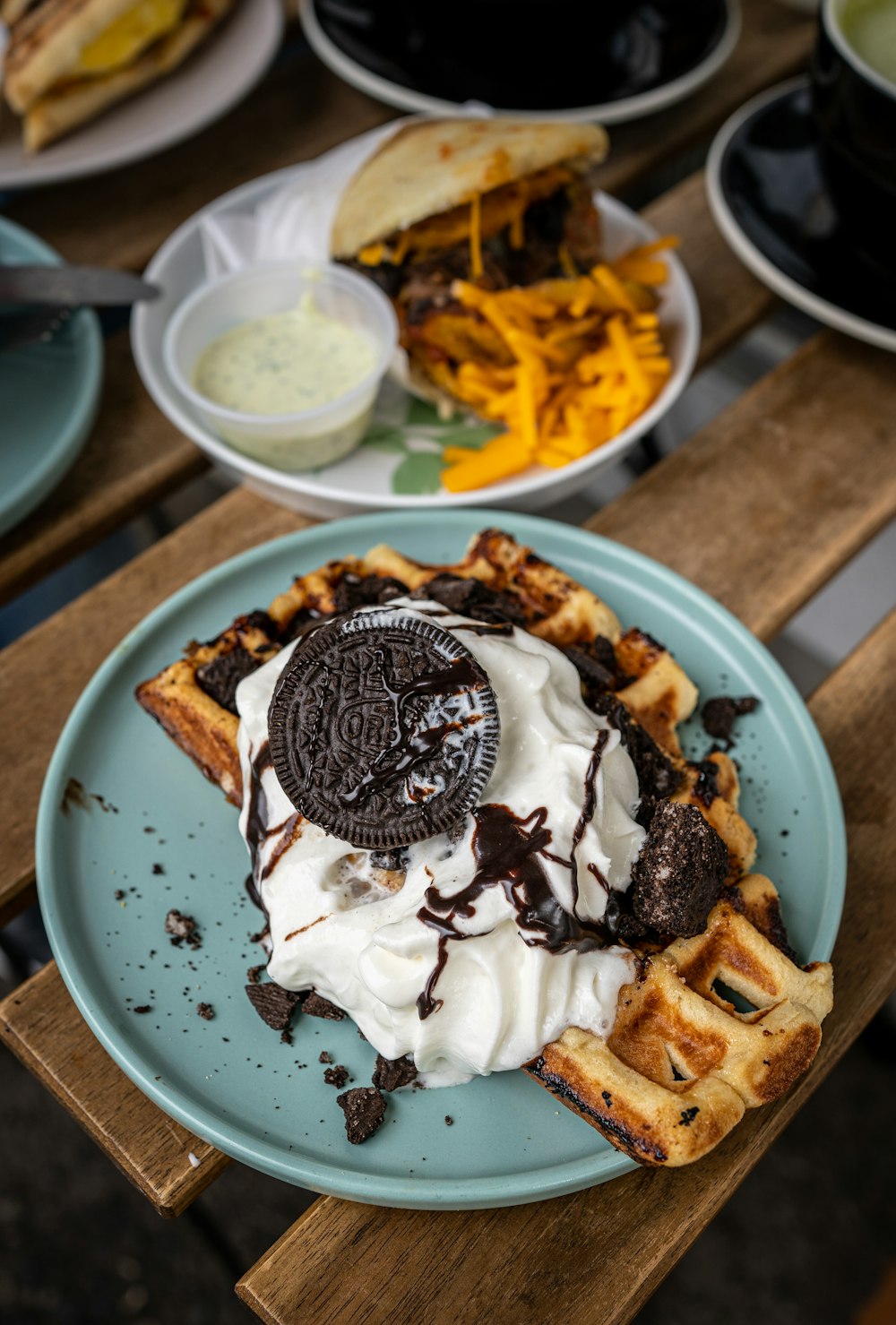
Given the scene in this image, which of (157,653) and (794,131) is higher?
(794,131)

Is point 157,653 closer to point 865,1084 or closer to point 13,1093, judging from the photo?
point 13,1093

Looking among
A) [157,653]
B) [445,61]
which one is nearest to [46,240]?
[445,61]

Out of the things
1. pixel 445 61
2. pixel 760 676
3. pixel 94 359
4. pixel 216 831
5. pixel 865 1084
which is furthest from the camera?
pixel 865 1084

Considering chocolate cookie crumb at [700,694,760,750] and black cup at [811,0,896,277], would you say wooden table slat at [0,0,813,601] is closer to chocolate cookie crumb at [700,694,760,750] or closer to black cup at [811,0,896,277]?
black cup at [811,0,896,277]

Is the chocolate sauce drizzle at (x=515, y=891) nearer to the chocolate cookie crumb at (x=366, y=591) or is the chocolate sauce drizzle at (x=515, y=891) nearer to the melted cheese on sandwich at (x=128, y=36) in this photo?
the chocolate cookie crumb at (x=366, y=591)

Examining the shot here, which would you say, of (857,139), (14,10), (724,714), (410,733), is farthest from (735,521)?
(14,10)

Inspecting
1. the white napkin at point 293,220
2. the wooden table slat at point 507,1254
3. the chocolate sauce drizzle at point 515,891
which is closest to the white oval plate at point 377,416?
the white napkin at point 293,220
